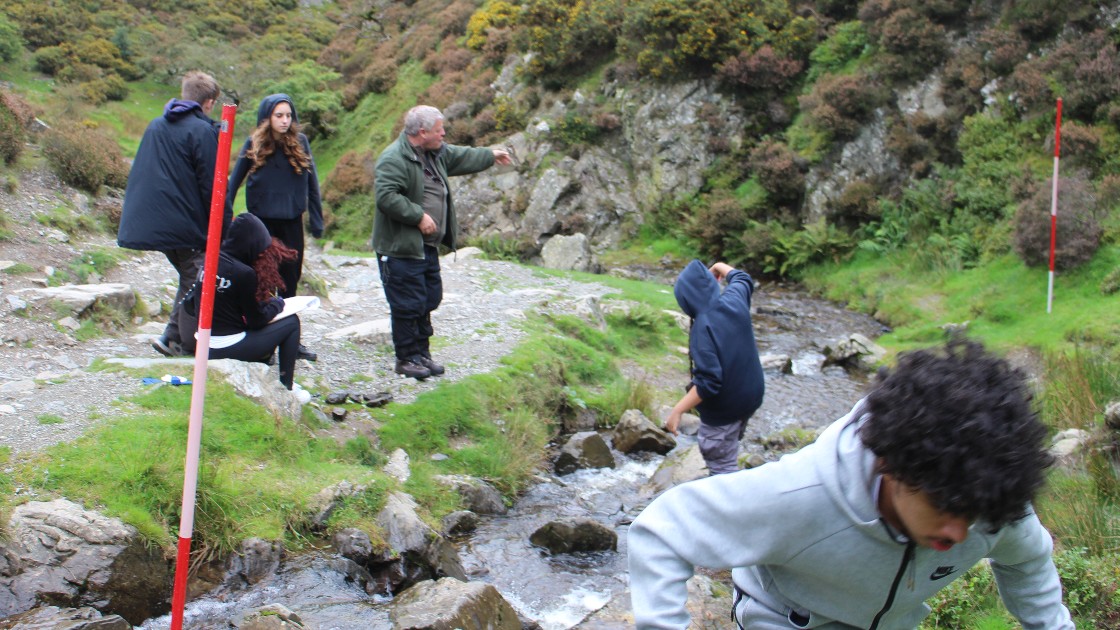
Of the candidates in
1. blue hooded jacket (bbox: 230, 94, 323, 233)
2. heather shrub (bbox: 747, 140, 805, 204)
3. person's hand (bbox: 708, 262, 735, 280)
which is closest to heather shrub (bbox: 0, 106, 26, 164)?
blue hooded jacket (bbox: 230, 94, 323, 233)

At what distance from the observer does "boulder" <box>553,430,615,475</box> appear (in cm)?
735

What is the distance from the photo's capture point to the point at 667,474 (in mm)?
7031

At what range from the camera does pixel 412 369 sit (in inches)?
297

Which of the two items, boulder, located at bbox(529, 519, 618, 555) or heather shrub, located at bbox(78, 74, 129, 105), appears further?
heather shrub, located at bbox(78, 74, 129, 105)

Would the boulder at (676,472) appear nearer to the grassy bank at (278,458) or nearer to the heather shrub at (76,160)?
the grassy bank at (278,458)

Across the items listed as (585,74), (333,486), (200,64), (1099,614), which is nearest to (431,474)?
(333,486)

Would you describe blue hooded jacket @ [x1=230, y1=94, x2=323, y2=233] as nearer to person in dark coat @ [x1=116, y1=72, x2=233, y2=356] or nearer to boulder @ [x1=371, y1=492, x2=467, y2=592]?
person in dark coat @ [x1=116, y1=72, x2=233, y2=356]

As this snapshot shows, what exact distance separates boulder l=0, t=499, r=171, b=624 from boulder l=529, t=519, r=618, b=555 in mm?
2437

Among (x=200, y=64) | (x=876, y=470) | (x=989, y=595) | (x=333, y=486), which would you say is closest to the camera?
(x=876, y=470)

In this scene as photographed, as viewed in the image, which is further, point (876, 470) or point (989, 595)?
point (989, 595)

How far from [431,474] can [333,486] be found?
1105mm

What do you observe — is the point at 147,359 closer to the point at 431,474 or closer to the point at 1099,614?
the point at 431,474

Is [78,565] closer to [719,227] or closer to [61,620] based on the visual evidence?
[61,620]

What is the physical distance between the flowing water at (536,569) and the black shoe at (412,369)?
5.13ft
